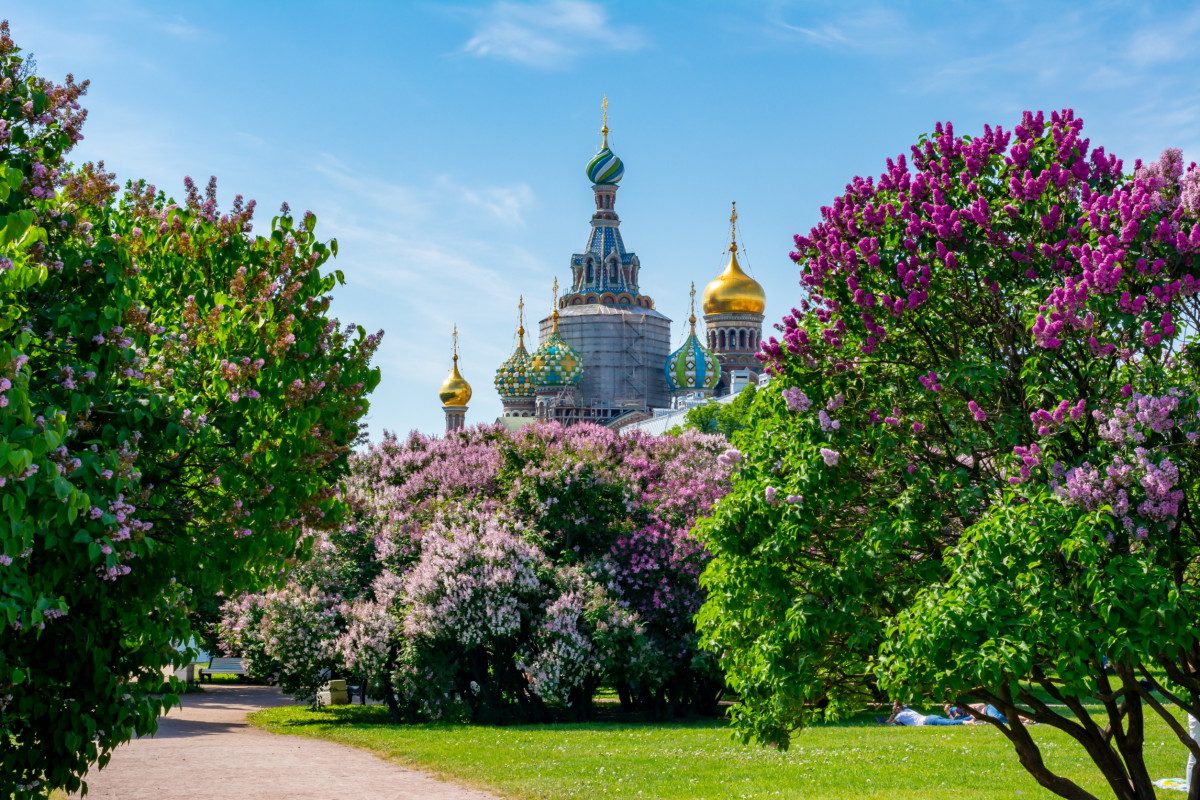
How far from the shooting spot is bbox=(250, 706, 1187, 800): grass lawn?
14.2m

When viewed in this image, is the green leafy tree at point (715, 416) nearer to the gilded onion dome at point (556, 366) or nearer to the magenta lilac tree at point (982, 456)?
the gilded onion dome at point (556, 366)

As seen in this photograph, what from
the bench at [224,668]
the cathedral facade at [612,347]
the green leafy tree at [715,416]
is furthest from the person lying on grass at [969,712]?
the cathedral facade at [612,347]

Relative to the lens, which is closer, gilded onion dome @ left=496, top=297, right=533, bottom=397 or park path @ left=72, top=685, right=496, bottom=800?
park path @ left=72, top=685, right=496, bottom=800

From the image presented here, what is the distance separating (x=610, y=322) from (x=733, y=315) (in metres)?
12.3

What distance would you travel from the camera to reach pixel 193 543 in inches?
335

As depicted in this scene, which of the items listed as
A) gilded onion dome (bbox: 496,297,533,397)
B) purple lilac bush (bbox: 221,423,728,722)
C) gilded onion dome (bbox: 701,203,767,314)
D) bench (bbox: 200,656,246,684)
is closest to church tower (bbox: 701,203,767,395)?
gilded onion dome (bbox: 701,203,767,314)

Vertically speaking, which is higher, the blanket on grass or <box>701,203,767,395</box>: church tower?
<box>701,203,767,395</box>: church tower

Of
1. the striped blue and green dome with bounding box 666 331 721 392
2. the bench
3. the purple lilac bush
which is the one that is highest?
the striped blue and green dome with bounding box 666 331 721 392

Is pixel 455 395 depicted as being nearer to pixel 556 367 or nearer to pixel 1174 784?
pixel 556 367

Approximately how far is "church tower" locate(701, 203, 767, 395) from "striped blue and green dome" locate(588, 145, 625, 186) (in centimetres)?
1589

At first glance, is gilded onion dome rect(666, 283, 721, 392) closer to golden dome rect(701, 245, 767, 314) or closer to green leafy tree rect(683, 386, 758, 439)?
golden dome rect(701, 245, 767, 314)

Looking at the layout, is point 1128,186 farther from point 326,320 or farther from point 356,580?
point 356,580

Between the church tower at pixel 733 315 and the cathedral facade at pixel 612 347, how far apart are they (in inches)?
3.1

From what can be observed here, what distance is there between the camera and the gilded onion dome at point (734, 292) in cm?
9675
